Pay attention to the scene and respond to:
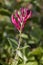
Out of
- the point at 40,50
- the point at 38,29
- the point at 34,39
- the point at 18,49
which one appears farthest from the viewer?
the point at 38,29

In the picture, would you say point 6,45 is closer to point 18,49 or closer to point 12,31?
point 12,31

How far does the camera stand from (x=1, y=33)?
2600mm

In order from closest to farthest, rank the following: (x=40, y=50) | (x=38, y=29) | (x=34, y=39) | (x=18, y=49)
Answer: (x=18, y=49), (x=40, y=50), (x=34, y=39), (x=38, y=29)

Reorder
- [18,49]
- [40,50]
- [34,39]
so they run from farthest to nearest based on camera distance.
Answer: [34,39] → [40,50] → [18,49]

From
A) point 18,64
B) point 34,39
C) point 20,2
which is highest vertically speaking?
point 20,2

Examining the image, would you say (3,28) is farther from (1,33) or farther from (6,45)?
(6,45)

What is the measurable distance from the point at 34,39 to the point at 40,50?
21cm

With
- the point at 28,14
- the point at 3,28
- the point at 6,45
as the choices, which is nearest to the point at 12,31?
the point at 3,28

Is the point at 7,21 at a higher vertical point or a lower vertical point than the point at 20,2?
lower

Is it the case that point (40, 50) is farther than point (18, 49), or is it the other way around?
point (40, 50)

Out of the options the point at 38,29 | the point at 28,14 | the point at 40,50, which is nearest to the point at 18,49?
the point at 28,14

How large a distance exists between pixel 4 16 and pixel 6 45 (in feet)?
1.22

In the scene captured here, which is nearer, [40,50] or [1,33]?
[40,50]

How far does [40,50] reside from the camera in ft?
7.76
